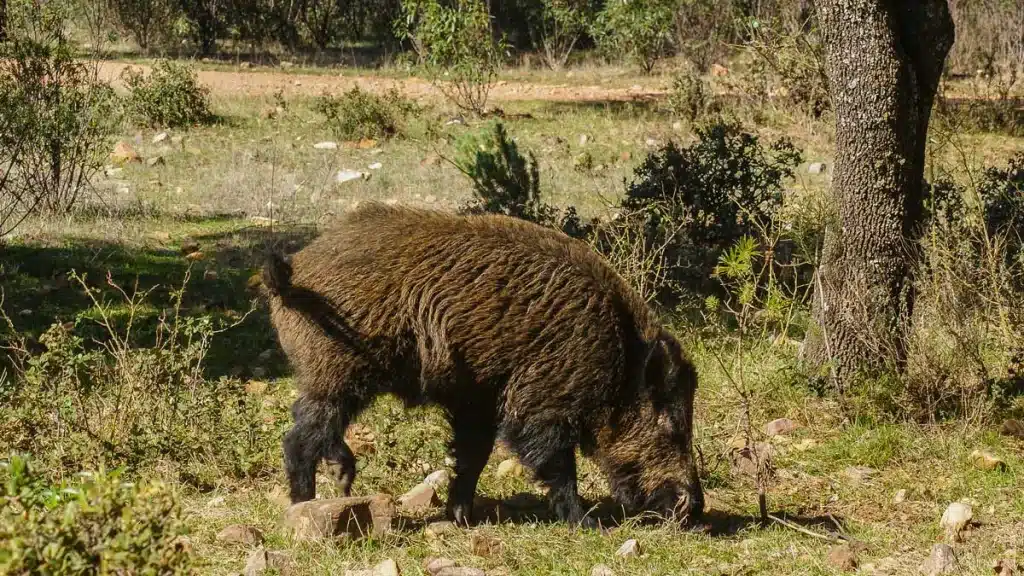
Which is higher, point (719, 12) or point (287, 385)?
point (719, 12)

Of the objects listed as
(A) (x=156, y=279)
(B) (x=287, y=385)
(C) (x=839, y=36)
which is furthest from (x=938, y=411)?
(A) (x=156, y=279)

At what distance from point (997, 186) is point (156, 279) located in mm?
6518

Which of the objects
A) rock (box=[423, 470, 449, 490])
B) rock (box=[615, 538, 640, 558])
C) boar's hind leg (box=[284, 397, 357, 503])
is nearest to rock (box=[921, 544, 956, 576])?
rock (box=[615, 538, 640, 558])

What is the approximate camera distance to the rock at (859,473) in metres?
6.19

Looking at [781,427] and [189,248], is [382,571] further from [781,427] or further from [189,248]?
[189,248]

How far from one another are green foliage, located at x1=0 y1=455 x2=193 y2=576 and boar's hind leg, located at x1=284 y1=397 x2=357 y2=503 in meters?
2.31

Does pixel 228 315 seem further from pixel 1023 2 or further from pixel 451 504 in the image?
pixel 1023 2

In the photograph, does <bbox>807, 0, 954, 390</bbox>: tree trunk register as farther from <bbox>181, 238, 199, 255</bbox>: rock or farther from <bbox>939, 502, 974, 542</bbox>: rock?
<bbox>181, 238, 199, 255</bbox>: rock

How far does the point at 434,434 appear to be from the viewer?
6590mm

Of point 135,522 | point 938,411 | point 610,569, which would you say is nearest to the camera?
point 135,522

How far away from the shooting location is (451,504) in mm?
5578

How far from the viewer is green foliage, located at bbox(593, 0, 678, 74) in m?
21.4

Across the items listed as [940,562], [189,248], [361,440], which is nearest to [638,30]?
[189,248]

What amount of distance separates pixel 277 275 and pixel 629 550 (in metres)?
1.96
